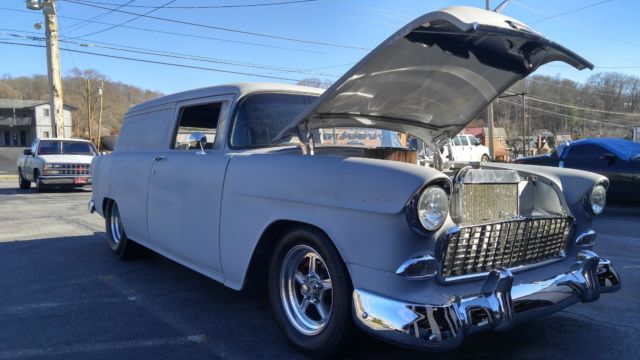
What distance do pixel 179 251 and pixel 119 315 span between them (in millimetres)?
665

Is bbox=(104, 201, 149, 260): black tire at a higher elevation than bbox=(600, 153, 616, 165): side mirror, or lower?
lower

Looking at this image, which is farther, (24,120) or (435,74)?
(24,120)

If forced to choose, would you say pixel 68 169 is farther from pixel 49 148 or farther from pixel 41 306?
pixel 41 306

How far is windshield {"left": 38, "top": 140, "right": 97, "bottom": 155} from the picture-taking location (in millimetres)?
15984

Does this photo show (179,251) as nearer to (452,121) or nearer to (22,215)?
(452,121)

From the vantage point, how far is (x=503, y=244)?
9.55 ft

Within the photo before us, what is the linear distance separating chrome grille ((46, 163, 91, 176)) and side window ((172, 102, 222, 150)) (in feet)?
40.6

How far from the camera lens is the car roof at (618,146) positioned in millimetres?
9766

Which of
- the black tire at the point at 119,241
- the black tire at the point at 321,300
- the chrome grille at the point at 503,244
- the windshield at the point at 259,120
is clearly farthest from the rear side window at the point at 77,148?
the chrome grille at the point at 503,244

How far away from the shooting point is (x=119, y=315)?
155 inches

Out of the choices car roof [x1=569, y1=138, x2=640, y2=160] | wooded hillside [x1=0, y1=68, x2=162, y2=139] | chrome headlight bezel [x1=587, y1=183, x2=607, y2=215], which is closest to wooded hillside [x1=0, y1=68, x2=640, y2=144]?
wooded hillside [x1=0, y1=68, x2=162, y2=139]

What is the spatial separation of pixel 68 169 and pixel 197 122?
12.6 meters

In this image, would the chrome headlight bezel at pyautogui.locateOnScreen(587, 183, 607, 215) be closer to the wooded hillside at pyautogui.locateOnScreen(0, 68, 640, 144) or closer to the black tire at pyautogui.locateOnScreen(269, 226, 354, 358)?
the black tire at pyautogui.locateOnScreen(269, 226, 354, 358)

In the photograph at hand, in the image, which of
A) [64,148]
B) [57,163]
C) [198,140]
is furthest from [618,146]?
[64,148]
